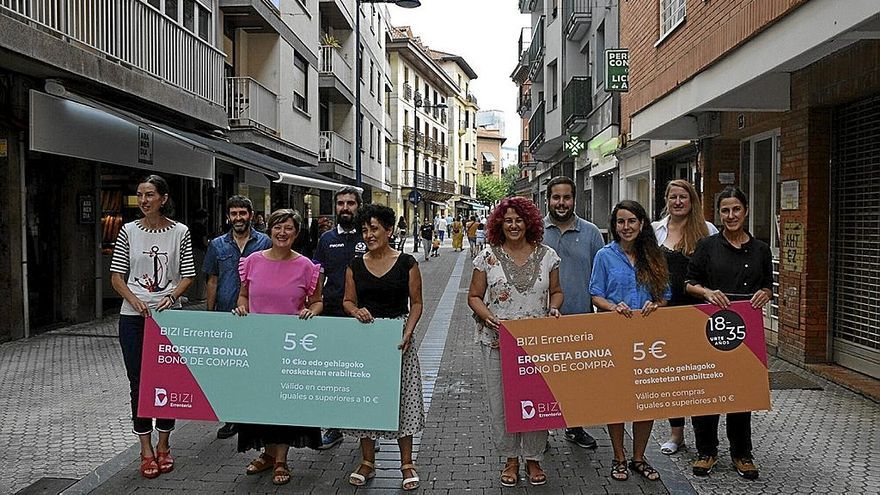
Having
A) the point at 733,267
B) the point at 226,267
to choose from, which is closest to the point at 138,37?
the point at 226,267

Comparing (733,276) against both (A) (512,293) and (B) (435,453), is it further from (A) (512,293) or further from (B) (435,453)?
(B) (435,453)

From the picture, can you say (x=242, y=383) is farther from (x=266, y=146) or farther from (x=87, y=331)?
(x=266, y=146)

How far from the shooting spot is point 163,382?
514 centimetres

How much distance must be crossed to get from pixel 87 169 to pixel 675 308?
1057 cm

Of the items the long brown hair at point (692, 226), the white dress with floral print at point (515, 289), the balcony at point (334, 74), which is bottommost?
the white dress with floral print at point (515, 289)

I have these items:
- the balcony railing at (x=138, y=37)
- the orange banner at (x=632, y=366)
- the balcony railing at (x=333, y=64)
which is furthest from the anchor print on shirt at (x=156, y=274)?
the balcony railing at (x=333, y=64)

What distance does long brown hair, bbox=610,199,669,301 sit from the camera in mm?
5035

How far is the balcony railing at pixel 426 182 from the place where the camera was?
58375 millimetres

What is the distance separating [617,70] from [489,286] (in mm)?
12152

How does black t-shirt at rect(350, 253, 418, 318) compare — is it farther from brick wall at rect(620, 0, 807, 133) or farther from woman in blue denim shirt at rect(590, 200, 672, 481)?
brick wall at rect(620, 0, 807, 133)

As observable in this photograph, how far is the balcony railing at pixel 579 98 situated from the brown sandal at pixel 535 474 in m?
18.0

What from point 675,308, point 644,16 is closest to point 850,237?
point 675,308

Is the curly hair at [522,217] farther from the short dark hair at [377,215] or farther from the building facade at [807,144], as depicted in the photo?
the building facade at [807,144]

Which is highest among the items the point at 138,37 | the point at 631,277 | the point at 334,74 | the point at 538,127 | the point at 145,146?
the point at 334,74
